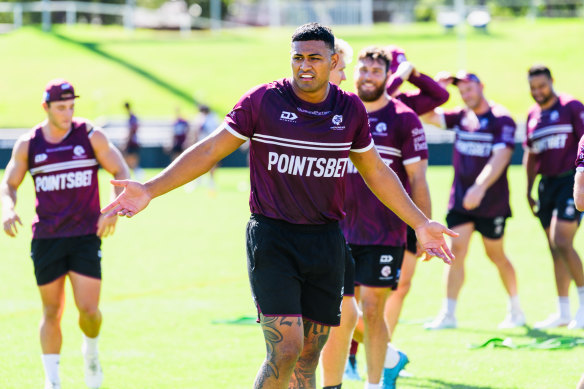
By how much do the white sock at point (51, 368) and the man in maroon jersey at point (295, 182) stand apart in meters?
2.32

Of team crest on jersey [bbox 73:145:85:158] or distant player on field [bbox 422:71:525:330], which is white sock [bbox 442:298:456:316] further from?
team crest on jersey [bbox 73:145:85:158]

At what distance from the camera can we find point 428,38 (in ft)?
166

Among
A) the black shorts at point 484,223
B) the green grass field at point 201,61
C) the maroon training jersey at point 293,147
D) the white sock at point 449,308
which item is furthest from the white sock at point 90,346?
the green grass field at point 201,61

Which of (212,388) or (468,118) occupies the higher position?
(468,118)

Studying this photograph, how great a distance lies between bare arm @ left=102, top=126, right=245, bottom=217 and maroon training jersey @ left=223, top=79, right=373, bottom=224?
0.29ft

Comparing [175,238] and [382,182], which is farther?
[175,238]

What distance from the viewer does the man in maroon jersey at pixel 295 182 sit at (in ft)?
15.9

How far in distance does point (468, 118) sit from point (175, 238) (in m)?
7.63

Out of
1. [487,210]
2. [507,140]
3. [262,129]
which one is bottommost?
[487,210]

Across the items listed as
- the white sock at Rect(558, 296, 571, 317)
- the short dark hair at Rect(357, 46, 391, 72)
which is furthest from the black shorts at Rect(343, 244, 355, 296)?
the white sock at Rect(558, 296, 571, 317)

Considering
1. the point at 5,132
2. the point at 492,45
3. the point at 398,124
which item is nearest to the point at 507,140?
the point at 398,124

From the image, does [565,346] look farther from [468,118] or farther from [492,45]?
[492,45]

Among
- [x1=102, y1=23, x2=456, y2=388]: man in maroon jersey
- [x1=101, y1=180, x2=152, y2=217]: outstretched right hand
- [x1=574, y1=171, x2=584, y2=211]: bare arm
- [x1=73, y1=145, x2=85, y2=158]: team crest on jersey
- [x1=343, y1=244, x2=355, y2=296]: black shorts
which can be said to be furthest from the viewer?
[x1=73, y1=145, x2=85, y2=158]: team crest on jersey

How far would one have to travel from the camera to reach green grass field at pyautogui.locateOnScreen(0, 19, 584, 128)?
4150cm
